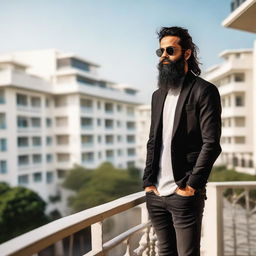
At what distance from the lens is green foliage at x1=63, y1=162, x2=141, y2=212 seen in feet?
84.9

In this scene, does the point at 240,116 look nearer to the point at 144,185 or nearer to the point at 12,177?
the point at 12,177

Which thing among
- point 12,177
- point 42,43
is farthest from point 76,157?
point 42,43

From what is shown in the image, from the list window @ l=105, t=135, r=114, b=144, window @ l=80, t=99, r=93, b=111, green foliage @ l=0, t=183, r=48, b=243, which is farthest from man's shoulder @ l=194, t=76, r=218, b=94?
window @ l=105, t=135, r=114, b=144

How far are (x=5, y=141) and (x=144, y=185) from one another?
93.0 ft

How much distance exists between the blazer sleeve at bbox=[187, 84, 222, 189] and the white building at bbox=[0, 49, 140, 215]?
2764cm

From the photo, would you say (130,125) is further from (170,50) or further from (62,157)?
(170,50)

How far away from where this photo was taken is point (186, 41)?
5.07ft

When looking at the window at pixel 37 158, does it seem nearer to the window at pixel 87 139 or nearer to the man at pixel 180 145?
the window at pixel 87 139

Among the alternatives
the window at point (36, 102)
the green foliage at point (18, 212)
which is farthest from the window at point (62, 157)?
the green foliage at point (18, 212)

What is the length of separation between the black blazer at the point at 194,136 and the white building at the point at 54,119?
90.3 ft

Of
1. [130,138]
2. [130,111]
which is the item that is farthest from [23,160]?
[130,111]

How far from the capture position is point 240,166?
29844 mm

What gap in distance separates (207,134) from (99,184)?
2636 centimetres

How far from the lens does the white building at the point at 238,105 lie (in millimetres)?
29094
